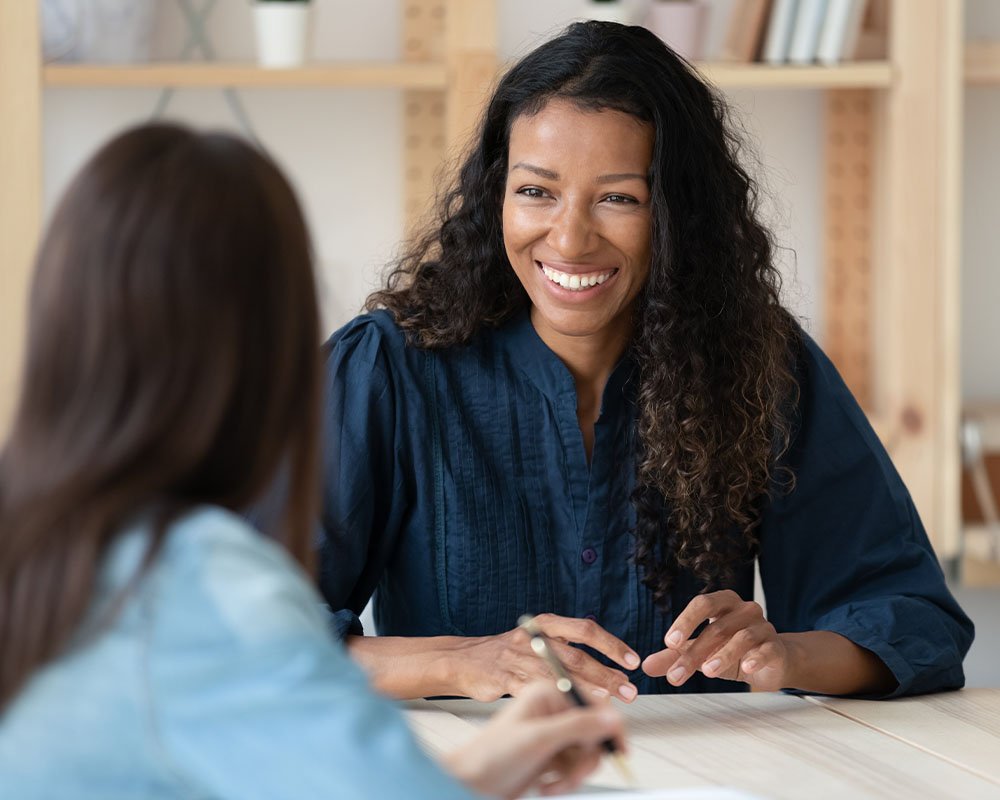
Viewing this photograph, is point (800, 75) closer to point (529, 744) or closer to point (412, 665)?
point (412, 665)

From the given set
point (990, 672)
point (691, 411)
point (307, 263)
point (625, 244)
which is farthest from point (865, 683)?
point (990, 672)

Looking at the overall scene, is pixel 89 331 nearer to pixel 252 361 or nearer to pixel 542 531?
pixel 252 361

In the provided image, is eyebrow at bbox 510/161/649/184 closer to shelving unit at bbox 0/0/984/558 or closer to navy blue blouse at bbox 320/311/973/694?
navy blue blouse at bbox 320/311/973/694

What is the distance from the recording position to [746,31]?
8.23ft

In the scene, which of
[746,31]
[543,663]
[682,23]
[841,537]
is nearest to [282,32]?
[682,23]

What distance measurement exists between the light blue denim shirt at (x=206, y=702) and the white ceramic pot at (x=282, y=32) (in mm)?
1818

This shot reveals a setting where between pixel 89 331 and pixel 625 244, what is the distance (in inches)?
36.7

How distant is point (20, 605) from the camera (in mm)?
716

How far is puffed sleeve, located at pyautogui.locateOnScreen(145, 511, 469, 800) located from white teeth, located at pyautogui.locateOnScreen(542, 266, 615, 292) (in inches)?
36.5

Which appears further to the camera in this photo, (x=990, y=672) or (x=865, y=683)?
(x=990, y=672)

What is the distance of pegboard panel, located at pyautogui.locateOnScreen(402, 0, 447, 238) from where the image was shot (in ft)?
8.56

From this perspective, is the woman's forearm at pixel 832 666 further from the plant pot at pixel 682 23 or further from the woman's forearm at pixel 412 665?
the plant pot at pixel 682 23

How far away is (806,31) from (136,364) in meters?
1.97

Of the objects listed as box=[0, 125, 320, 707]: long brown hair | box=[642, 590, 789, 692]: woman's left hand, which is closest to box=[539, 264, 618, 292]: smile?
box=[642, 590, 789, 692]: woman's left hand
